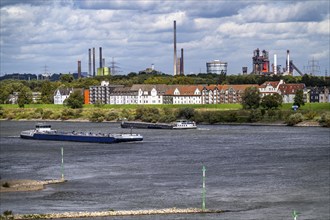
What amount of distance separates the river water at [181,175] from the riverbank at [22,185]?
614 millimetres

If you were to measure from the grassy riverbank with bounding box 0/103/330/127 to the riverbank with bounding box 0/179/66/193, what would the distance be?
205 feet

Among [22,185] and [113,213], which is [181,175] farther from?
[113,213]

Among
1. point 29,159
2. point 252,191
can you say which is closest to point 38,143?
point 29,159

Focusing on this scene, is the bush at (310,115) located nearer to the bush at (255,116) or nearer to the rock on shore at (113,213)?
the bush at (255,116)

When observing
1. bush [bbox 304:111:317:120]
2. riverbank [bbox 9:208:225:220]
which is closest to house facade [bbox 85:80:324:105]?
bush [bbox 304:111:317:120]

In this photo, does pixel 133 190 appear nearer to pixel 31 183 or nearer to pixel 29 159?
pixel 31 183

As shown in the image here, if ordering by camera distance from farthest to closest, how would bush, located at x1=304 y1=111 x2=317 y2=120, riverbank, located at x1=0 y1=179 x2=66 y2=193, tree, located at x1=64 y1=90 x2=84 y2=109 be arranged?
tree, located at x1=64 y1=90 x2=84 y2=109 → bush, located at x1=304 y1=111 x2=317 y2=120 → riverbank, located at x1=0 y1=179 x2=66 y2=193

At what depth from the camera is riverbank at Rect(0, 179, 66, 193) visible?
42.8 metres

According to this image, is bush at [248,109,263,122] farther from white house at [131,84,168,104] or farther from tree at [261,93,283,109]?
white house at [131,84,168,104]

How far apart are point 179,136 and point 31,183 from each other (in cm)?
4490

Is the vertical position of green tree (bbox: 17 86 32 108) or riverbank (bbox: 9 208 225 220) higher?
green tree (bbox: 17 86 32 108)

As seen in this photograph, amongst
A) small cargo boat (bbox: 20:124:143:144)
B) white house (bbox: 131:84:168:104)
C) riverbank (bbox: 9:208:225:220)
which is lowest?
riverbank (bbox: 9:208:225:220)

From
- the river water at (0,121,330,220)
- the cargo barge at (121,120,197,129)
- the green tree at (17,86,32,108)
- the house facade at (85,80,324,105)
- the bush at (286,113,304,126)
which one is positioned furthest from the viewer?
the green tree at (17,86,32,108)

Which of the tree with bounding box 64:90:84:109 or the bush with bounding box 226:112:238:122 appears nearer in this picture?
the bush with bounding box 226:112:238:122
